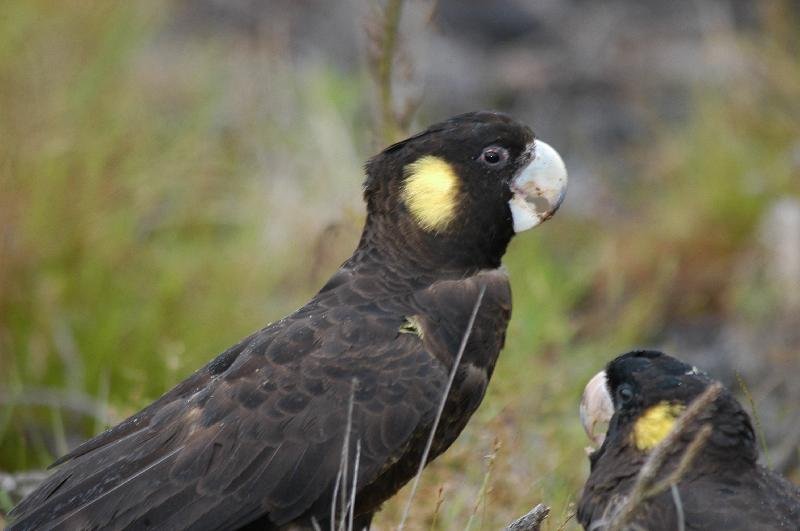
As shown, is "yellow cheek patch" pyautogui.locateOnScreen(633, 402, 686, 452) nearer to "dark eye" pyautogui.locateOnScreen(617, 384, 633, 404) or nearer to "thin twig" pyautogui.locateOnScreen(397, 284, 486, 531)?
"dark eye" pyautogui.locateOnScreen(617, 384, 633, 404)

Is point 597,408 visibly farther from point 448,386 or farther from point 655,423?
point 448,386

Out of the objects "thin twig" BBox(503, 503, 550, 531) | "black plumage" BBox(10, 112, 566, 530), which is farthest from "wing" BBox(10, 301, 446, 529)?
"thin twig" BBox(503, 503, 550, 531)

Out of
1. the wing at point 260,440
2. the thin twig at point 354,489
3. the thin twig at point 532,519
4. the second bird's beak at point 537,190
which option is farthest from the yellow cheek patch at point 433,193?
the thin twig at point 532,519

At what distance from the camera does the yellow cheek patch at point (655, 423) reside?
3334mm

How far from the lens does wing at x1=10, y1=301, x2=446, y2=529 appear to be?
338cm

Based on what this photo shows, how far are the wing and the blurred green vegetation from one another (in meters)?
0.35

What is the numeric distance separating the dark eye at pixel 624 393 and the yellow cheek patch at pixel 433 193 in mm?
650

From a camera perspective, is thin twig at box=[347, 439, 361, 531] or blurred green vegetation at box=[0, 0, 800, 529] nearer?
thin twig at box=[347, 439, 361, 531]

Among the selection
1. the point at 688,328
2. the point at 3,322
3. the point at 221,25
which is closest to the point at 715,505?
the point at 3,322

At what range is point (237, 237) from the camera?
619 cm

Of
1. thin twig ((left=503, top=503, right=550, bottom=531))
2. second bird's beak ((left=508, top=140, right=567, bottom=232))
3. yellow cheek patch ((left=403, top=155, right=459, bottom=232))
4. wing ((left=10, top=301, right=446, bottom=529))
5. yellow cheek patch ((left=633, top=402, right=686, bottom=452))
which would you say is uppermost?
yellow cheek patch ((left=403, top=155, right=459, bottom=232))

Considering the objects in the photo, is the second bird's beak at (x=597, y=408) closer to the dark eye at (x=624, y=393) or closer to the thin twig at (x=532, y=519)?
the dark eye at (x=624, y=393)

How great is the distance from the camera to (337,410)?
3447 millimetres

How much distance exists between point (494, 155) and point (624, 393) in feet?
2.43
